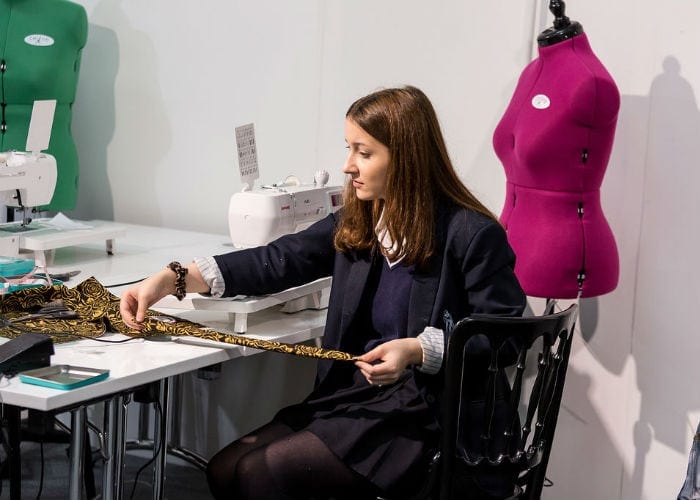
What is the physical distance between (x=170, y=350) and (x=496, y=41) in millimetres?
1453

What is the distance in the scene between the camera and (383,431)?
2148 mm

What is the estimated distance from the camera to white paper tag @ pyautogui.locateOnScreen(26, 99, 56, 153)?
2754 mm

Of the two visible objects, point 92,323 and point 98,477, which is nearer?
point 92,323

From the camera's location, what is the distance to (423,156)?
219 cm

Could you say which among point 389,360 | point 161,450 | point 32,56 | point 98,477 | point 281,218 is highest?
point 32,56

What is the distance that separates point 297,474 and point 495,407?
44 centimetres

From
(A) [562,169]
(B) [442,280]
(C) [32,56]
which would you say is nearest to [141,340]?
(B) [442,280]

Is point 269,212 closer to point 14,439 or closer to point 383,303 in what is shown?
point 383,303

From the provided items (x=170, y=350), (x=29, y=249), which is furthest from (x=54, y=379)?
(x=29, y=249)

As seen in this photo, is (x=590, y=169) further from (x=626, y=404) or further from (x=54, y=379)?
(x=54, y=379)

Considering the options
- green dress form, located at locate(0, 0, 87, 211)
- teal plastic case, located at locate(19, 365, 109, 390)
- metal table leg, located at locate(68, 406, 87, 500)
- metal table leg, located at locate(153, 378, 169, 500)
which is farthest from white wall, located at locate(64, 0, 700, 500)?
teal plastic case, located at locate(19, 365, 109, 390)

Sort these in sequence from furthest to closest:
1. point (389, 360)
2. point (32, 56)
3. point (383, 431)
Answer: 1. point (32, 56)
2. point (383, 431)
3. point (389, 360)

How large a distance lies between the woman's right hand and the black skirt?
1.41 ft

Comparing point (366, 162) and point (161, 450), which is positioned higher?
point (366, 162)
